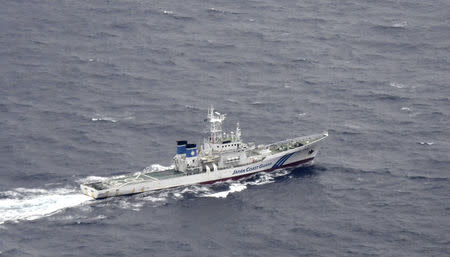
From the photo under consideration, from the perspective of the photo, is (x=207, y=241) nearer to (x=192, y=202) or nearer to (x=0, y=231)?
(x=192, y=202)

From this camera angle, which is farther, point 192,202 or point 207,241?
point 192,202

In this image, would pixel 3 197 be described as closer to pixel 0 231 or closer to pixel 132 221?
pixel 0 231

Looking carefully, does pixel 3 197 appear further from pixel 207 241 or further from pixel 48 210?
pixel 207 241

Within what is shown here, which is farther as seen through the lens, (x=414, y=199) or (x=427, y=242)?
(x=414, y=199)

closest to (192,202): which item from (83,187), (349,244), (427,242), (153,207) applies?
(153,207)

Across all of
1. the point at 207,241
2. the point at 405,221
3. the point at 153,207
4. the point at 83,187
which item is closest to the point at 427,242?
the point at 405,221

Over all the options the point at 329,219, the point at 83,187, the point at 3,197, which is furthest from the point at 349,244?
the point at 3,197

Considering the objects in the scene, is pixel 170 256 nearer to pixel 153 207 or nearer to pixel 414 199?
pixel 153 207
